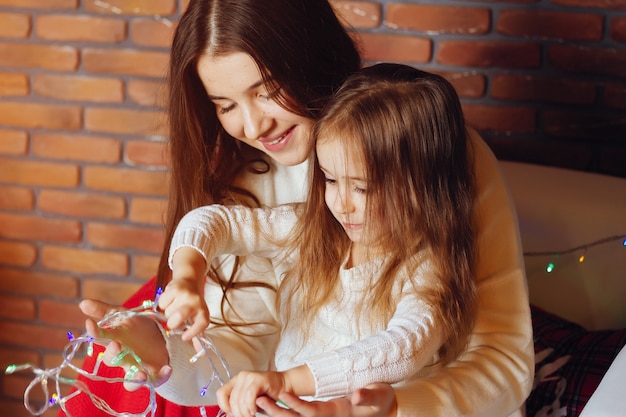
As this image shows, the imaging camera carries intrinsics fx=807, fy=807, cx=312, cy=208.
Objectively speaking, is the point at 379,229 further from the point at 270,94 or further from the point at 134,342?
the point at 134,342

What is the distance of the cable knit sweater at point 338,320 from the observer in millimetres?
954

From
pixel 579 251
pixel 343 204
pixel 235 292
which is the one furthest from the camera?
pixel 579 251

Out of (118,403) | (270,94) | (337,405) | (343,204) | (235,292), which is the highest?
(270,94)

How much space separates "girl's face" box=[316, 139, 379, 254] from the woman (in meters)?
0.13

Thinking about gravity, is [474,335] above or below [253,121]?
below

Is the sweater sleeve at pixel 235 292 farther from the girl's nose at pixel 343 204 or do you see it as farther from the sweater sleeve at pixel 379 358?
the sweater sleeve at pixel 379 358

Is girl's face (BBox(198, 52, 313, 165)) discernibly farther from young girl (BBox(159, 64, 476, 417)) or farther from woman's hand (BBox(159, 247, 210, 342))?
woman's hand (BBox(159, 247, 210, 342))

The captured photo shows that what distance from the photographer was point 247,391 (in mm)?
879

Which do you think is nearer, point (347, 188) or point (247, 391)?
point (247, 391)

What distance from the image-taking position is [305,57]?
4.04 feet

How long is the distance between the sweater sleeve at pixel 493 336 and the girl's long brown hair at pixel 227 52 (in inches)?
11.0

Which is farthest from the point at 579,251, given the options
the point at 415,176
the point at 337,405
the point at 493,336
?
the point at 337,405

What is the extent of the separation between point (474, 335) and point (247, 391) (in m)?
0.44

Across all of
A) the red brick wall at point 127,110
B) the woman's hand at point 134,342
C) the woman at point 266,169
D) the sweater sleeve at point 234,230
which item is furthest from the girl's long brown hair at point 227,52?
the red brick wall at point 127,110
